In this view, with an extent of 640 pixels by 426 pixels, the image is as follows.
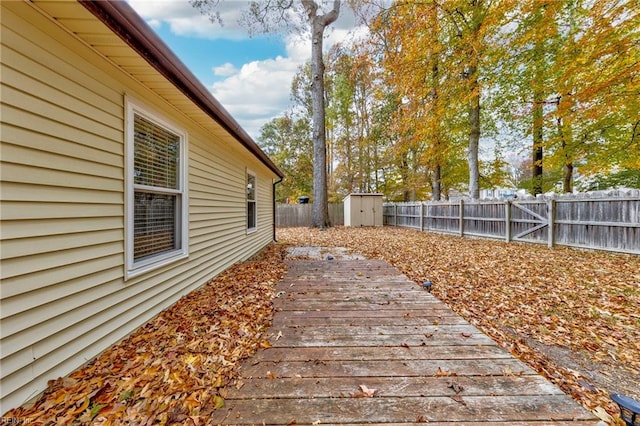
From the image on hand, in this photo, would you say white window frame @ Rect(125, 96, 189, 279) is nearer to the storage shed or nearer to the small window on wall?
the small window on wall

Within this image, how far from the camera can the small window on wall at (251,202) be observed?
7023 mm

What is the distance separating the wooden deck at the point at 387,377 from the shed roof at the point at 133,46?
8.53 ft

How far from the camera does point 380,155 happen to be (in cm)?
1881

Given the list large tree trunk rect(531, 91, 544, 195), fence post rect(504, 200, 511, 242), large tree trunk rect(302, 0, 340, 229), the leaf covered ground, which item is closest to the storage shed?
large tree trunk rect(302, 0, 340, 229)

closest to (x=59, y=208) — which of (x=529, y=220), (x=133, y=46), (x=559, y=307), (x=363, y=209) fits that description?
(x=133, y=46)

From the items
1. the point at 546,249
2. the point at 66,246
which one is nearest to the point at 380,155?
the point at 546,249

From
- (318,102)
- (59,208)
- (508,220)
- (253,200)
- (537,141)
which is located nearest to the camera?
(59,208)

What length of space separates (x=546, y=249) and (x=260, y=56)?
12691 mm

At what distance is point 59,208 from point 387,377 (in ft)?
8.60

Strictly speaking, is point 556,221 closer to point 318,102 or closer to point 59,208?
point 59,208

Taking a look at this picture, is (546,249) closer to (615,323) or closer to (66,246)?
(615,323)

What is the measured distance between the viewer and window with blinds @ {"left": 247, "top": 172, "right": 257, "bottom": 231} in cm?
702

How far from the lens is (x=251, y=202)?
23.9 ft

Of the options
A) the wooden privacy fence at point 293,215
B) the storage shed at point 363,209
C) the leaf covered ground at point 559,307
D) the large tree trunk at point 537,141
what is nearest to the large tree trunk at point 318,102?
the storage shed at point 363,209
